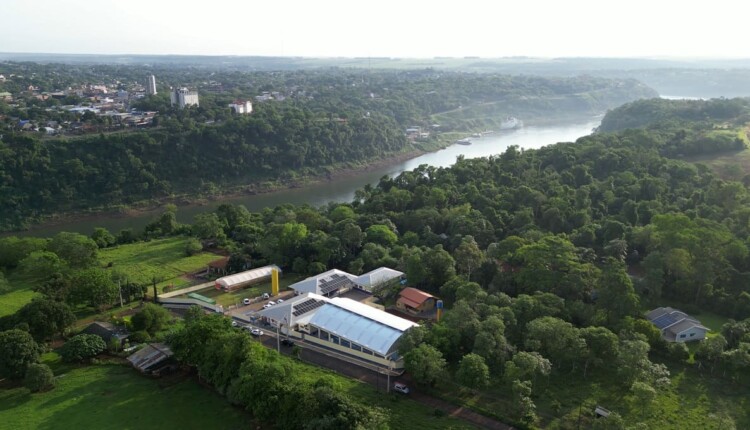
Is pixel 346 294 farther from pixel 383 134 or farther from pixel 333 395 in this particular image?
pixel 383 134

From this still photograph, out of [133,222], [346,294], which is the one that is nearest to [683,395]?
[346,294]

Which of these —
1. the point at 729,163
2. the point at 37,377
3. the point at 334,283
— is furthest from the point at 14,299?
A: the point at 729,163

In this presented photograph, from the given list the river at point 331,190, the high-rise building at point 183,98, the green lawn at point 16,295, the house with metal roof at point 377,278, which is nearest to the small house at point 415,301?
the house with metal roof at point 377,278

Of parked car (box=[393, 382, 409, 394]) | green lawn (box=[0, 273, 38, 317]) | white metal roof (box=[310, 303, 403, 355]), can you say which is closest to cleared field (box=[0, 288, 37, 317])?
green lawn (box=[0, 273, 38, 317])

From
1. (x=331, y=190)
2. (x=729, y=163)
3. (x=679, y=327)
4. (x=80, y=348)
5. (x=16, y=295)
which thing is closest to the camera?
(x=80, y=348)

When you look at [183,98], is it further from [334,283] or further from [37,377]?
[37,377]

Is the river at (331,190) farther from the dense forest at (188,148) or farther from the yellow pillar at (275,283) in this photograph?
the yellow pillar at (275,283)
